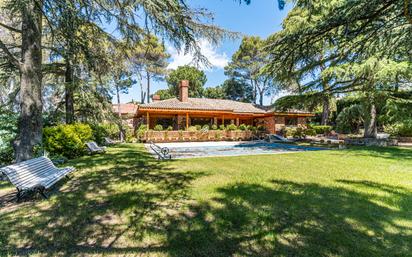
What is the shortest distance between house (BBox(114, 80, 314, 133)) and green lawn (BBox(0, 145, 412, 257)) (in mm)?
15090

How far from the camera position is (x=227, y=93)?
1965 inches

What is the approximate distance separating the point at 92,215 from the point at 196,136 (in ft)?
60.2

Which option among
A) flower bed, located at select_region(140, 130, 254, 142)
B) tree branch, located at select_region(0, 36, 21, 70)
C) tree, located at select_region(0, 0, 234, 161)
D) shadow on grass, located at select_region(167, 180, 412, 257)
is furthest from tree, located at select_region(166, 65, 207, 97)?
shadow on grass, located at select_region(167, 180, 412, 257)

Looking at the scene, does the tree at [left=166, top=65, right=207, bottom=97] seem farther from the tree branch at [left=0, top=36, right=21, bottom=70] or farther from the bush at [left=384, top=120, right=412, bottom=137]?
the tree branch at [left=0, top=36, right=21, bottom=70]

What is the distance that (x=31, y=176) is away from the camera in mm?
5117

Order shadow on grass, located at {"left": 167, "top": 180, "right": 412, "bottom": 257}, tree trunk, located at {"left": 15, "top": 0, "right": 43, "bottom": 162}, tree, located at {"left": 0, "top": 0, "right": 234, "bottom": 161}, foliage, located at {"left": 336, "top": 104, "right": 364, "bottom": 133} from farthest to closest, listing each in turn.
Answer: foliage, located at {"left": 336, "top": 104, "right": 364, "bottom": 133} → tree trunk, located at {"left": 15, "top": 0, "right": 43, "bottom": 162} → tree, located at {"left": 0, "top": 0, "right": 234, "bottom": 161} → shadow on grass, located at {"left": 167, "top": 180, "right": 412, "bottom": 257}

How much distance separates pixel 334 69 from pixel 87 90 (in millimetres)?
14631

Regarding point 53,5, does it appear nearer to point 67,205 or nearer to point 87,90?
point 67,205

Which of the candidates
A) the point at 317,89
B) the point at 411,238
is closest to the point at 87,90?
the point at 411,238

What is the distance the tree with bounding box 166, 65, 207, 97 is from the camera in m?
46.6

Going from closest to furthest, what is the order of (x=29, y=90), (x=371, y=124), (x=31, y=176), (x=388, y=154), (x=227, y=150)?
1. (x=31, y=176)
2. (x=29, y=90)
3. (x=388, y=154)
4. (x=227, y=150)
5. (x=371, y=124)

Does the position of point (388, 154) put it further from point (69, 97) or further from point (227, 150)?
point (69, 97)

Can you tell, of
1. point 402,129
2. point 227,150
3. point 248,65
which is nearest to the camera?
point 227,150

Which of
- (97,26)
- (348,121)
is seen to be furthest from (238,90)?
(97,26)
